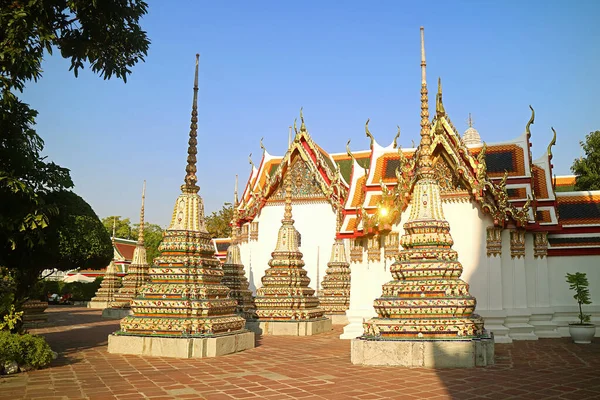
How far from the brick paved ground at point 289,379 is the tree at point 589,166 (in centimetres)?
2021

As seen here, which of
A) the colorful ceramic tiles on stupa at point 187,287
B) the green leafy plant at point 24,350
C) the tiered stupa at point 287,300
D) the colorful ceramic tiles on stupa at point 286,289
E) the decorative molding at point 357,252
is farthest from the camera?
the colorful ceramic tiles on stupa at point 286,289

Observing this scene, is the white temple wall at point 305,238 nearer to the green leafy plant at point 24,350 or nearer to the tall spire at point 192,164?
the tall spire at point 192,164

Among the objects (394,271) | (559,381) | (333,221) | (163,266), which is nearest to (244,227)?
(333,221)

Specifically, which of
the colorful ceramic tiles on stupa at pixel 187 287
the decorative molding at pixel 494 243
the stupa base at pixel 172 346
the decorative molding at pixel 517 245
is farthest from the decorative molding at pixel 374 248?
the stupa base at pixel 172 346

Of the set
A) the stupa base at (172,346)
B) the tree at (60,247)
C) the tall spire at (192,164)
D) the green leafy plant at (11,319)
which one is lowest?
the stupa base at (172,346)

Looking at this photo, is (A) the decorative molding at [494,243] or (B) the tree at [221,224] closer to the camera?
(A) the decorative molding at [494,243]

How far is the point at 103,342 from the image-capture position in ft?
41.9

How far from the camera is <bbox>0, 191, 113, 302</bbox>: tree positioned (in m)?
10.0

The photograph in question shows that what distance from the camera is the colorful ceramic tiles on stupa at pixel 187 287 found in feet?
34.5

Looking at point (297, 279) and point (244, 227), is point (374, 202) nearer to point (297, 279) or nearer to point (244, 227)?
point (297, 279)

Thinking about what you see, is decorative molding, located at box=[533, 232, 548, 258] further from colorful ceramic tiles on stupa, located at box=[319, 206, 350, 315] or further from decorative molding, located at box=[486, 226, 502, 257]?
colorful ceramic tiles on stupa, located at box=[319, 206, 350, 315]

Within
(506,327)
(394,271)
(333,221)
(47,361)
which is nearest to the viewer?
(47,361)

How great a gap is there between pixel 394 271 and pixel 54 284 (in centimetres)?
3586

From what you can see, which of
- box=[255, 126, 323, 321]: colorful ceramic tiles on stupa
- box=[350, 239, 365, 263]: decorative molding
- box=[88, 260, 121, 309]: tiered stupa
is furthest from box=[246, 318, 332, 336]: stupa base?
box=[88, 260, 121, 309]: tiered stupa
